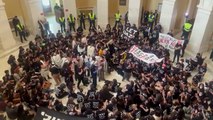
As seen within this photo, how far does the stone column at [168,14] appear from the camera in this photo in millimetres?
14511

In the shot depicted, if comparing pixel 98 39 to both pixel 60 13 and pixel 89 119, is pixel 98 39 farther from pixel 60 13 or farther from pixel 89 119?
pixel 60 13

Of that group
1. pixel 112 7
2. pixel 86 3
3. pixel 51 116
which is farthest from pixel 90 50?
pixel 112 7

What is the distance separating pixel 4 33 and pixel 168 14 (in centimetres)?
1004

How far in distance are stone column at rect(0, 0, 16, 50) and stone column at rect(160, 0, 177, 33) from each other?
9568 mm

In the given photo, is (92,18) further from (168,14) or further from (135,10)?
(168,14)

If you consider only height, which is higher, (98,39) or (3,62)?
(98,39)

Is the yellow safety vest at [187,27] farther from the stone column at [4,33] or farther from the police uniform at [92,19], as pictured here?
the stone column at [4,33]

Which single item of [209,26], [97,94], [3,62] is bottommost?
[3,62]

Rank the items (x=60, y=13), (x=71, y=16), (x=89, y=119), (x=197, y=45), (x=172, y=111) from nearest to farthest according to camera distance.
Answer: (x=89, y=119)
(x=172, y=111)
(x=197, y=45)
(x=71, y=16)
(x=60, y=13)

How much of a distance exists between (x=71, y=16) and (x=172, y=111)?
10.6 m

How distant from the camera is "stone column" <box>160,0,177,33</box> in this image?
47.6 feet

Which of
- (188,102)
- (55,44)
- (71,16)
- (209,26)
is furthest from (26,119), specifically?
(209,26)

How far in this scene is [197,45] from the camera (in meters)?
13.5

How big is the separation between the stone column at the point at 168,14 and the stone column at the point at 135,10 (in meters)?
1.77
